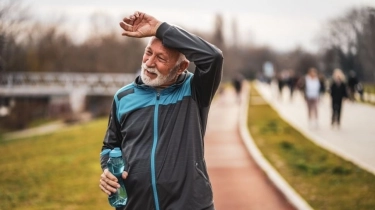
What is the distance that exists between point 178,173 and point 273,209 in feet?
16.6

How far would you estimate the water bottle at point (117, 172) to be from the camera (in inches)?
130

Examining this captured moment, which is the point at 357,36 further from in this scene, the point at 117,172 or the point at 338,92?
the point at 117,172

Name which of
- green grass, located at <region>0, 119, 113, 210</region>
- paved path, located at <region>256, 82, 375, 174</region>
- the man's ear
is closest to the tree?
paved path, located at <region>256, 82, 375, 174</region>

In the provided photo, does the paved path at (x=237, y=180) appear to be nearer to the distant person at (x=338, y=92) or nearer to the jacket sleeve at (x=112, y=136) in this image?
the distant person at (x=338, y=92)

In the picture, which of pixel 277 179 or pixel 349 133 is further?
pixel 349 133

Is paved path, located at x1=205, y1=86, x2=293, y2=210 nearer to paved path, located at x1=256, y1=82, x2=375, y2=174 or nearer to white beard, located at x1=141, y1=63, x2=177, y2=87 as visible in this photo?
paved path, located at x1=256, y1=82, x2=375, y2=174

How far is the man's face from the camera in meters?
3.36

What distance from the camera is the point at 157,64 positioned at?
11.0 ft

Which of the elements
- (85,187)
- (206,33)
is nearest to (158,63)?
(85,187)

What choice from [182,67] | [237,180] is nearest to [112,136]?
[182,67]

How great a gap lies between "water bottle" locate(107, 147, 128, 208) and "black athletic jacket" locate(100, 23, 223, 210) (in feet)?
0.12

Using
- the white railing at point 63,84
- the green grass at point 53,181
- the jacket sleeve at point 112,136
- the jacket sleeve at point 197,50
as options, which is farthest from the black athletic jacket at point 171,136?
the white railing at point 63,84

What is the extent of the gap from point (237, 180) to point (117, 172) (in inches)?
289

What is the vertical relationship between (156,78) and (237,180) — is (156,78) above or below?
above
